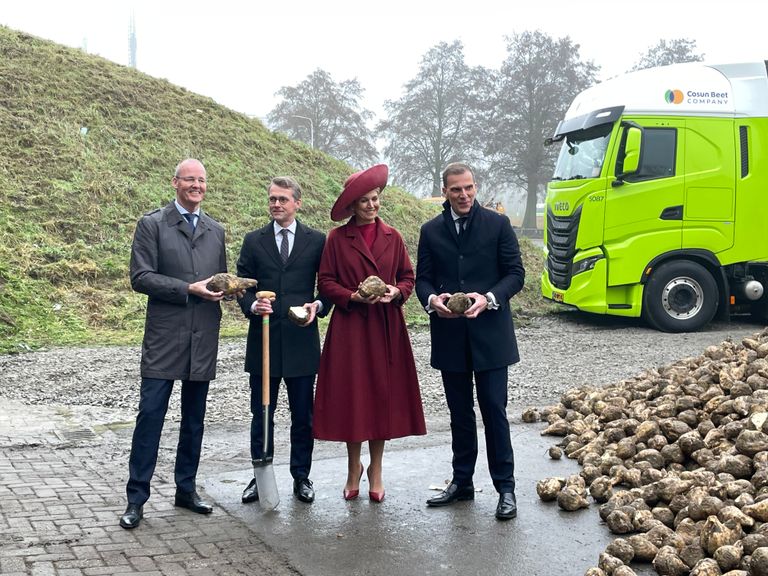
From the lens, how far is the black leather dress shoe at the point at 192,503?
545 cm

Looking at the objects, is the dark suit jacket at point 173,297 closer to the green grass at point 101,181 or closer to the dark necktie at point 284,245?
the dark necktie at point 284,245

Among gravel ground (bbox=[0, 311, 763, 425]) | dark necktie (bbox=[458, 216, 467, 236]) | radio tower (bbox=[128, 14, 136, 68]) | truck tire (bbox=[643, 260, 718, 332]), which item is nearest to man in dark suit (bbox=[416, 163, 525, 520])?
dark necktie (bbox=[458, 216, 467, 236])

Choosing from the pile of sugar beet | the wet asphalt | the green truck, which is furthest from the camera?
the green truck

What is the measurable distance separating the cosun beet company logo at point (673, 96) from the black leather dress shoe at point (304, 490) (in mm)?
10162

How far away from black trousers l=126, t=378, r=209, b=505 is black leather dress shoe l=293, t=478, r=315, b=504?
26.2 inches

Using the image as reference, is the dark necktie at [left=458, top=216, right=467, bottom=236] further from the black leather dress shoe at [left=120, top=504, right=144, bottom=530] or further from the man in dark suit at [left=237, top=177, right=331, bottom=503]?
the black leather dress shoe at [left=120, top=504, right=144, bottom=530]

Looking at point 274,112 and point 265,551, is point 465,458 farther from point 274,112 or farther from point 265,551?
point 274,112

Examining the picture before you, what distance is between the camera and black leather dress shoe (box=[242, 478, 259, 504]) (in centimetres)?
568

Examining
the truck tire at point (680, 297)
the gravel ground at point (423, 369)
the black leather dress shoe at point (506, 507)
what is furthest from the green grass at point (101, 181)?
the black leather dress shoe at point (506, 507)

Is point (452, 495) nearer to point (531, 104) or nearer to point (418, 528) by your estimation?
point (418, 528)

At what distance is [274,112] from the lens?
56062 mm

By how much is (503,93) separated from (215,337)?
45.7 m

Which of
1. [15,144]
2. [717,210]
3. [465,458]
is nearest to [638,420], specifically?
[465,458]

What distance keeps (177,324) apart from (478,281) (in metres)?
1.82
